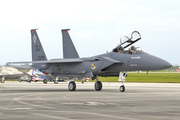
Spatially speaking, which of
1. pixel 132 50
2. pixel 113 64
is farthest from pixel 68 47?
pixel 132 50

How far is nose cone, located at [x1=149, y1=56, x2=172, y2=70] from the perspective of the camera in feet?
68.5

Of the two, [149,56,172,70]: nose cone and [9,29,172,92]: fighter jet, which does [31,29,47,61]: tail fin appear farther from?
[149,56,172,70]: nose cone

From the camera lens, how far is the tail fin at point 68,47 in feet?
92.6

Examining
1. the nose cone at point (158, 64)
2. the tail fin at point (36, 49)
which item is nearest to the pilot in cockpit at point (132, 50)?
the nose cone at point (158, 64)

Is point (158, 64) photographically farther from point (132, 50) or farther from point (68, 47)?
point (68, 47)

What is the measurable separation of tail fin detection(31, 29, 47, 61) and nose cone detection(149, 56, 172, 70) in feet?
36.9

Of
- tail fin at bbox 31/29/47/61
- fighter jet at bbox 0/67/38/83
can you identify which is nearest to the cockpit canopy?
tail fin at bbox 31/29/47/61

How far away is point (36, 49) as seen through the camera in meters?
29.0

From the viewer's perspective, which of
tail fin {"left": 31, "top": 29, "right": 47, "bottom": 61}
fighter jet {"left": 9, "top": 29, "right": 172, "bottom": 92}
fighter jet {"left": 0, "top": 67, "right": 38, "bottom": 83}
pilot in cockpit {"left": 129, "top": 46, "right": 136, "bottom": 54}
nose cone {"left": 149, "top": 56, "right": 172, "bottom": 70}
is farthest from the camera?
fighter jet {"left": 0, "top": 67, "right": 38, "bottom": 83}

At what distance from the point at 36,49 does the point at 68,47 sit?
9.91ft

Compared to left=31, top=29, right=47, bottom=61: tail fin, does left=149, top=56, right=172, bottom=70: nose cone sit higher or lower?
lower

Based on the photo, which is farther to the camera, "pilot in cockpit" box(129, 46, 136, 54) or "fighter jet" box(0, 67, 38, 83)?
"fighter jet" box(0, 67, 38, 83)

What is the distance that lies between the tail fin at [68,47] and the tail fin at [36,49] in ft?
6.67

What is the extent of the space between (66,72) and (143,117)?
1644 centimetres
